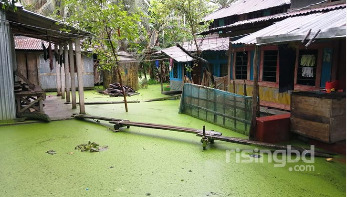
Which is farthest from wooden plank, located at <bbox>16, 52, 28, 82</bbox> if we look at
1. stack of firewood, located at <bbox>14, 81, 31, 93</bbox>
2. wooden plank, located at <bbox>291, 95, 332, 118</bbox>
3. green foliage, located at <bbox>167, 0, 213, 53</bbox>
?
wooden plank, located at <bbox>291, 95, 332, 118</bbox>

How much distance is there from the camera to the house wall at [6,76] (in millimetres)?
7625

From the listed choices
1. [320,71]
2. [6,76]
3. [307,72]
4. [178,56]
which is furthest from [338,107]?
[178,56]

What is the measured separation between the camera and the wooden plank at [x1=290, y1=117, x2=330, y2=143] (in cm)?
525

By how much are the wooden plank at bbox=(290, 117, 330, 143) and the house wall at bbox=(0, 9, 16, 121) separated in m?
7.98

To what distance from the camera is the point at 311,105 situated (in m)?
5.47

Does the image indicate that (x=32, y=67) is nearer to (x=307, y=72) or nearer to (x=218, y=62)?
(x=218, y=62)

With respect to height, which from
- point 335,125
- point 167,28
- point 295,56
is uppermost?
point 167,28

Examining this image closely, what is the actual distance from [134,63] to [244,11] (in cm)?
721

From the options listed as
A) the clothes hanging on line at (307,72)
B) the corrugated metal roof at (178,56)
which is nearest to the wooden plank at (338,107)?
the clothes hanging on line at (307,72)

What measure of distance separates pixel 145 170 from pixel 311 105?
3.71 m

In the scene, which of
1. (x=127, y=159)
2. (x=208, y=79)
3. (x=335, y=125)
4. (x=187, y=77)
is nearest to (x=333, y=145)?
(x=335, y=125)

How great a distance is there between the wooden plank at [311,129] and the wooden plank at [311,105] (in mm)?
226

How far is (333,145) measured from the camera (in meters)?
5.32

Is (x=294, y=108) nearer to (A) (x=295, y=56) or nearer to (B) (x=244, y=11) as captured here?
(A) (x=295, y=56)
